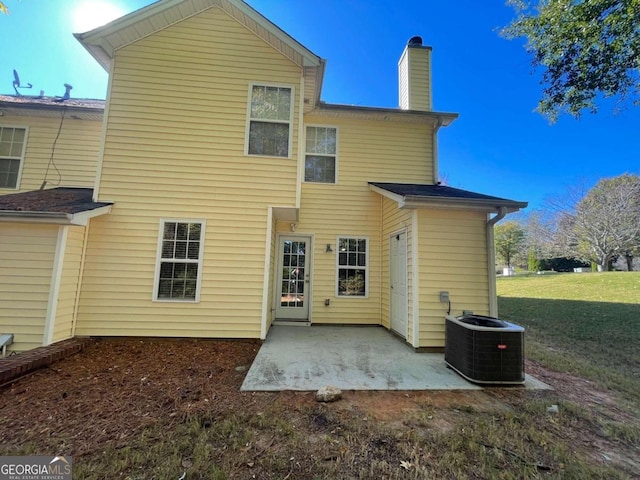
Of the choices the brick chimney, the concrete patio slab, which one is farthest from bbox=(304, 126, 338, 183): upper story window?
the concrete patio slab

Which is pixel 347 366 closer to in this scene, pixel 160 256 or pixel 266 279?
pixel 266 279

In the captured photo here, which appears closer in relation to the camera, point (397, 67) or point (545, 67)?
point (545, 67)

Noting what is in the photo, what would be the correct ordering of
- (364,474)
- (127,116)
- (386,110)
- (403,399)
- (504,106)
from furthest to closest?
1. (504,106)
2. (386,110)
3. (127,116)
4. (403,399)
5. (364,474)

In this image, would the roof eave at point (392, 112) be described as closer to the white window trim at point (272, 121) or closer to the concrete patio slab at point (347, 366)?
the white window trim at point (272, 121)

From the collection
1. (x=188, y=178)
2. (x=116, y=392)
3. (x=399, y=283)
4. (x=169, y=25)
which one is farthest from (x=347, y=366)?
(x=169, y=25)

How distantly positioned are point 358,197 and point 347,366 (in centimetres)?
432

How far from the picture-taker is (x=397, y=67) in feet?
27.4

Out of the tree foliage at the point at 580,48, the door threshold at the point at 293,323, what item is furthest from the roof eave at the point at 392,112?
the door threshold at the point at 293,323

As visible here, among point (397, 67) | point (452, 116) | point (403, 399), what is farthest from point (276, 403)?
point (397, 67)

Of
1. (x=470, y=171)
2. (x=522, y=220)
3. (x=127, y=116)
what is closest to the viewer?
(x=127, y=116)

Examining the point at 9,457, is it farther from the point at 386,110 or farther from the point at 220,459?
the point at 386,110

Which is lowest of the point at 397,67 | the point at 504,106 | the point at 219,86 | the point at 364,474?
the point at 364,474

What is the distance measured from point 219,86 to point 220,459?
20.5ft

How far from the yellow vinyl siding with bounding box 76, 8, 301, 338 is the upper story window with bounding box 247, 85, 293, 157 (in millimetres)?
153
